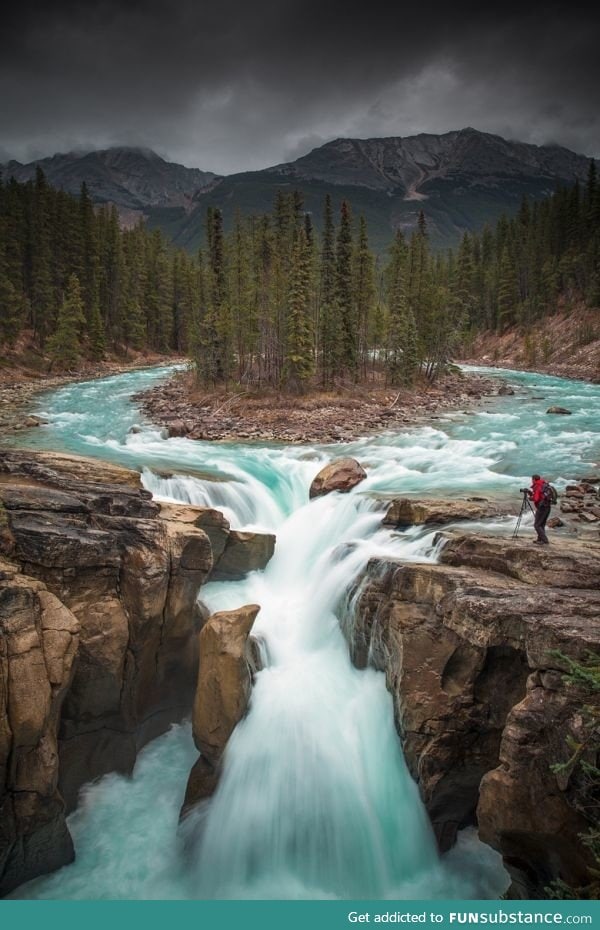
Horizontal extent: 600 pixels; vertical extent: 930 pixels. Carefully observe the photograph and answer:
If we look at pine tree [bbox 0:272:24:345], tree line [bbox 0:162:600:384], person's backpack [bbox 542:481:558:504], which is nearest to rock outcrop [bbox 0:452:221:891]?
person's backpack [bbox 542:481:558:504]

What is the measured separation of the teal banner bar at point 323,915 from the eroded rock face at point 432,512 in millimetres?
10025

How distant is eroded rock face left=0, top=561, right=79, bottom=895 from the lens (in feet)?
28.9

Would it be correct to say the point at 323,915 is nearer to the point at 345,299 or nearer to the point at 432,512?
the point at 432,512

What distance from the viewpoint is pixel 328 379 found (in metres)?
45.0

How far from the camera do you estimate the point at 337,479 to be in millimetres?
20719

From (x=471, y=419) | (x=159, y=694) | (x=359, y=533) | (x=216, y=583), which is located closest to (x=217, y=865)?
(x=159, y=694)

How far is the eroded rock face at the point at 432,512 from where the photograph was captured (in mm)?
15430

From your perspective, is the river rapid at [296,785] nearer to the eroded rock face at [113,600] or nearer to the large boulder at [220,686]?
the large boulder at [220,686]

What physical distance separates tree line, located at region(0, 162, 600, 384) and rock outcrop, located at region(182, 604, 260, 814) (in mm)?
31602

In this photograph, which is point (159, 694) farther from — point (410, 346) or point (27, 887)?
point (410, 346)

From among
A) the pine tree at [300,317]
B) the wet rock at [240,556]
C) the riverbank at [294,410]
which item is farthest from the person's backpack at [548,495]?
the pine tree at [300,317]

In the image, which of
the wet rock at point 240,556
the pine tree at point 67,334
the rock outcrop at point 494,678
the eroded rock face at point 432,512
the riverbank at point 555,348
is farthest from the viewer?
the riverbank at point 555,348

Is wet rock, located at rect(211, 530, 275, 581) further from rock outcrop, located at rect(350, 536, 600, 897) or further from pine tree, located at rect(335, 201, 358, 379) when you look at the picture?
pine tree, located at rect(335, 201, 358, 379)

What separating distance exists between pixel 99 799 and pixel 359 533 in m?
9.48
